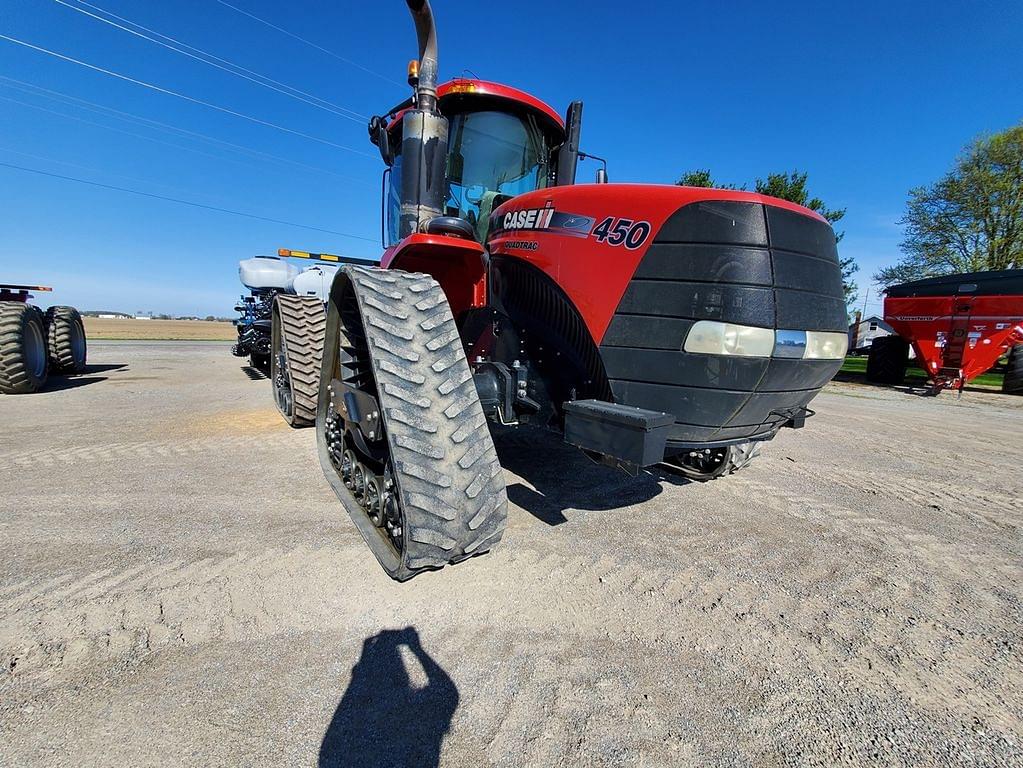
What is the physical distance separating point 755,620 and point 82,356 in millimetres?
11455

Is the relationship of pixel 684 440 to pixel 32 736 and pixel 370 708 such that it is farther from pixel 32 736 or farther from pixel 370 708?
pixel 32 736

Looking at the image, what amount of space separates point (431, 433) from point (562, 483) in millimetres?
1918

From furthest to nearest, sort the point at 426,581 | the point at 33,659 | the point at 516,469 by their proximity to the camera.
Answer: the point at 516,469 → the point at 426,581 → the point at 33,659

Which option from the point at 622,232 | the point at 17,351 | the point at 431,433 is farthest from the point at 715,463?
the point at 17,351

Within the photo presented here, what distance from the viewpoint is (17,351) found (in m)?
5.98

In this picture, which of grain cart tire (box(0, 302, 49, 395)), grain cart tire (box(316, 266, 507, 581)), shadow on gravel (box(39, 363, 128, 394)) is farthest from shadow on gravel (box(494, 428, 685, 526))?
shadow on gravel (box(39, 363, 128, 394))

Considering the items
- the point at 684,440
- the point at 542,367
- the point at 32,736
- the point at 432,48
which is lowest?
the point at 32,736

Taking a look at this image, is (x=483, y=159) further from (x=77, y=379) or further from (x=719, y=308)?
(x=77, y=379)

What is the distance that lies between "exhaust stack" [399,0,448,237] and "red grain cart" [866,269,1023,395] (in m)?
11.3

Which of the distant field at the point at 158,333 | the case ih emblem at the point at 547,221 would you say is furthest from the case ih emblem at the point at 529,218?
the distant field at the point at 158,333

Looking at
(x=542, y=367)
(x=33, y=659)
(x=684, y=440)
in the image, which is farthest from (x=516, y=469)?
(x=33, y=659)

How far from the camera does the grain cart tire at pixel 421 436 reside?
1608 millimetres

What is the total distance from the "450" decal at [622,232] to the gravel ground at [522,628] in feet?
4.82

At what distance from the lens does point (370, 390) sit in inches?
88.4
